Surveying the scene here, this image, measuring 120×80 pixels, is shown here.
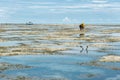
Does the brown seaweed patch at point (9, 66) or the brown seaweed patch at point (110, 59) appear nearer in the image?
the brown seaweed patch at point (9, 66)

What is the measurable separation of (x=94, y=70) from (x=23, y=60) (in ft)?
30.2

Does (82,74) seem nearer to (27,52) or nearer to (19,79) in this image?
(19,79)

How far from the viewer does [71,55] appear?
3753 cm

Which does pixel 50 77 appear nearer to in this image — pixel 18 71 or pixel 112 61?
pixel 18 71

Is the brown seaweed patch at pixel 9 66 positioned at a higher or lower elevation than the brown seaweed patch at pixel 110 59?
lower

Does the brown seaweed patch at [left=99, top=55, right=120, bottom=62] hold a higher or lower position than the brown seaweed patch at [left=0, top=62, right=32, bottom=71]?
higher

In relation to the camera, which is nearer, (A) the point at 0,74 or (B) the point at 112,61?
(A) the point at 0,74

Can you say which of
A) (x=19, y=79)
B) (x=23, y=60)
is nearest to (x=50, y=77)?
(x=19, y=79)

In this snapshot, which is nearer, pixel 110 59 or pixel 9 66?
pixel 9 66

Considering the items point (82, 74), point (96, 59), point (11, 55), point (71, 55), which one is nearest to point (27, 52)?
point (11, 55)

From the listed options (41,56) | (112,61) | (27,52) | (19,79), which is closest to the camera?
(19,79)

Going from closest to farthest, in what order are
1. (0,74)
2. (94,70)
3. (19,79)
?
(19,79) < (0,74) < (94,70)

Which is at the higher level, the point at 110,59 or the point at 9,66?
the point at 110,59

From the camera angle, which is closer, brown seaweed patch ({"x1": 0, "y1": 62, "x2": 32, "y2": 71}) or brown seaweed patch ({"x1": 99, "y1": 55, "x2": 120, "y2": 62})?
brown seaweed patch ({"x1": 0, "y1": 62, "x2": 32, "y2": 71})
